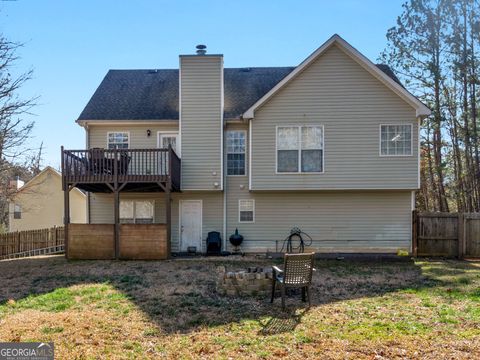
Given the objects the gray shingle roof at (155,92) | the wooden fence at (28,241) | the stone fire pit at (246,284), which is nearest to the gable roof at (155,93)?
the gray shingle roof at (155,92)

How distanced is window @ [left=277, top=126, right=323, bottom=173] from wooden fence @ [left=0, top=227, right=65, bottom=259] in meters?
12.2

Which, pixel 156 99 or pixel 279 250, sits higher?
pixel 156 99

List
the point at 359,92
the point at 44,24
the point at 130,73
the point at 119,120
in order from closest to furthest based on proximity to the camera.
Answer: the point at 44,24
the point at 359,92
the point at 119,120
the point at 130,73

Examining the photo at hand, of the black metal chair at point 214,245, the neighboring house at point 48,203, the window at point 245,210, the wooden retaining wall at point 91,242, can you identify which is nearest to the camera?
the wooden retaining wall at point 91,242

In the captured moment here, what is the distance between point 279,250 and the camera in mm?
15500

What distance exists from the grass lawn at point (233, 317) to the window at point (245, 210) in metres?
4.96

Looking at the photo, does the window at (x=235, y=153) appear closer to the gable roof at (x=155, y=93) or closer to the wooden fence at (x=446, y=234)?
the gable roof at (x=155, y=93)

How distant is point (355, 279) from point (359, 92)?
24.2 ft

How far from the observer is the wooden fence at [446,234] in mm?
14969

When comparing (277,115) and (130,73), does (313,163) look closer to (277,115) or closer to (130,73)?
(277,115)

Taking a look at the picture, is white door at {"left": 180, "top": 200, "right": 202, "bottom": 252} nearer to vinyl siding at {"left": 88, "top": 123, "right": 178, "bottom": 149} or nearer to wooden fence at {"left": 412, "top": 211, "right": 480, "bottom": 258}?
vinyl siding at {"left": 88, "top": 123, "right": 178, "bottom": 149}

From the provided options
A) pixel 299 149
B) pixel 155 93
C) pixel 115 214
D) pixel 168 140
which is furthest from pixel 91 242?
pixel 299 149

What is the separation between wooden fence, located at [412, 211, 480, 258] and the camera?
14969 millimetres

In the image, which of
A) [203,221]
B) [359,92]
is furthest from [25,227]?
[359,92]
